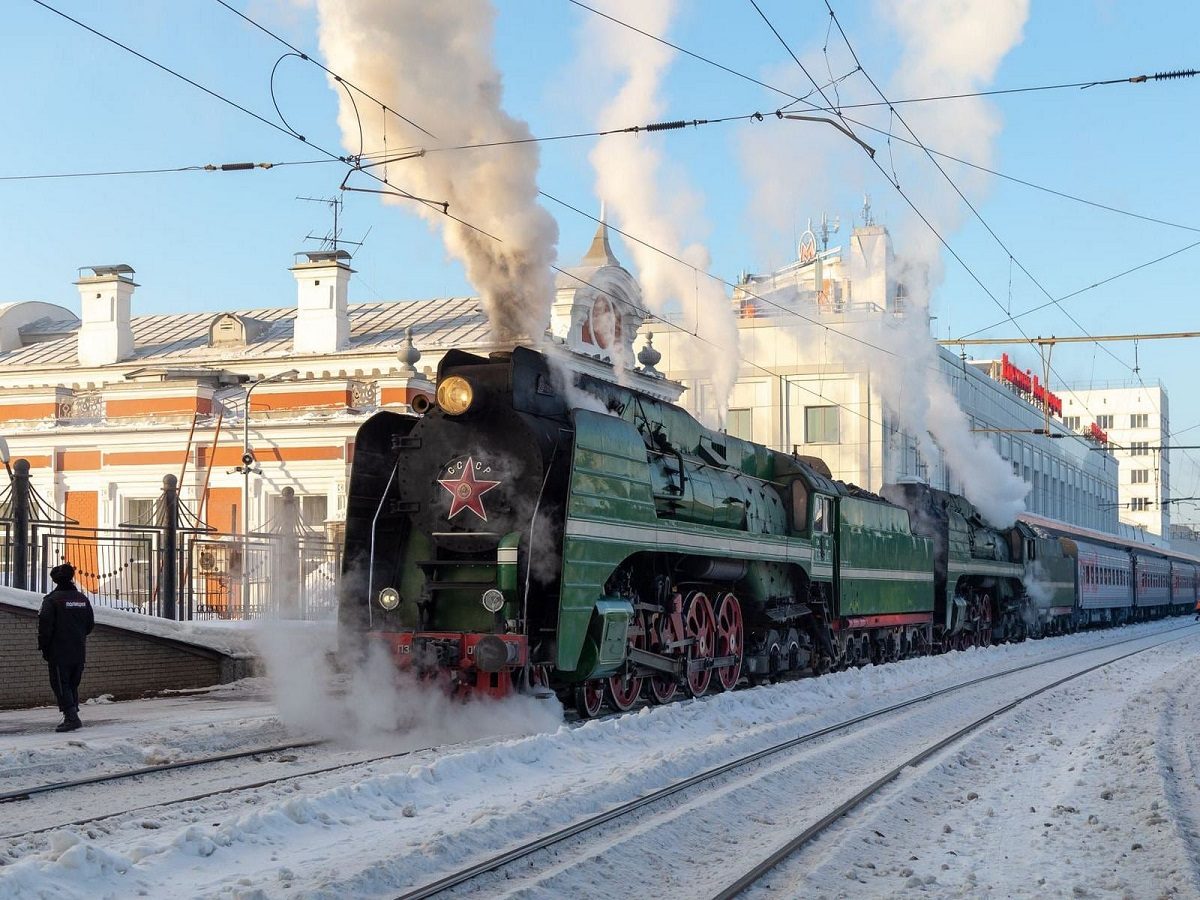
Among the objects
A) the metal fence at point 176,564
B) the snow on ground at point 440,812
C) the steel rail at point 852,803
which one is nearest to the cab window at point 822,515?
the steel rail at point 852,803

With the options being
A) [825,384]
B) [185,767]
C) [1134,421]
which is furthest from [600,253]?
[1134,421]

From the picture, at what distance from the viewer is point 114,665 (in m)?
17.0

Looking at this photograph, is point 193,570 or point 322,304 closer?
point 193,570

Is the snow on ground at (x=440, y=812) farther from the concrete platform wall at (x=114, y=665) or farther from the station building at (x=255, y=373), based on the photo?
the station building at (x=255, y=373)

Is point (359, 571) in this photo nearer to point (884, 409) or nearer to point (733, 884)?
point (733, 884)

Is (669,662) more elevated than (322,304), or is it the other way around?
(322,304)

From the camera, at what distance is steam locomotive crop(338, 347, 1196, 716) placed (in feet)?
43.6

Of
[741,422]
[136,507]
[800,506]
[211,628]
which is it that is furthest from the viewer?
[741,422]

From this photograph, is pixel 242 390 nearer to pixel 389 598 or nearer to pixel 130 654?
pixel 130 654

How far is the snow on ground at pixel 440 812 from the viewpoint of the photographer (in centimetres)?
729

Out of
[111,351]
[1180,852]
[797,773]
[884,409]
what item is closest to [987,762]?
[797,773]

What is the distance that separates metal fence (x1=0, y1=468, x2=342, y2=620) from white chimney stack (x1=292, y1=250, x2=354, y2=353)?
19.6 meters

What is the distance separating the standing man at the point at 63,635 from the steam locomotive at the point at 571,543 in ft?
9.00

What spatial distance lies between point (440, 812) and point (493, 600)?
3892 mm
